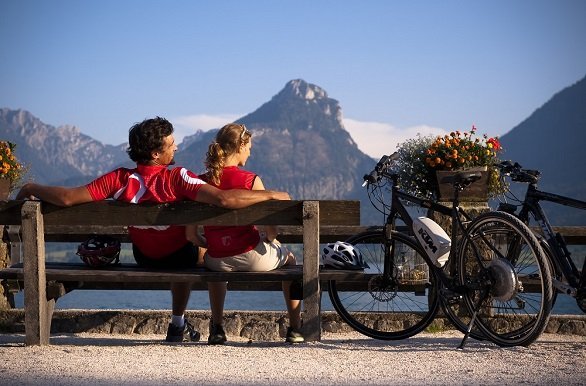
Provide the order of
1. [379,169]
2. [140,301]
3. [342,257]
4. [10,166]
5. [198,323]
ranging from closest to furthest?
[342,257]
[379,169]
[198,323]
[10,166]
[140,301]

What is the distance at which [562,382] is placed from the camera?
4.59 m

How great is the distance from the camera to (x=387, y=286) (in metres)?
6.74

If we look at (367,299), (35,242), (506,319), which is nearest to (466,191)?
(506,319)

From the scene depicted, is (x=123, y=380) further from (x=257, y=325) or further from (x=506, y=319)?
(x=506, y=319)

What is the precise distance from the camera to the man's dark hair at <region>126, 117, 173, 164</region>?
5.99 meters

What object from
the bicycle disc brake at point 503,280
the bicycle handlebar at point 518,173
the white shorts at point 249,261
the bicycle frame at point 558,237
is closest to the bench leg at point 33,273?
the white shorts at point 249,261

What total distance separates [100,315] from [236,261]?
2545 millimetres

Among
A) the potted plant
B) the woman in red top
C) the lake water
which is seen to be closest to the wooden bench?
the woman in red top

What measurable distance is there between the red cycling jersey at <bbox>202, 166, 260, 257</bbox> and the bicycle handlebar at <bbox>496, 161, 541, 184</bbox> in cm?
184

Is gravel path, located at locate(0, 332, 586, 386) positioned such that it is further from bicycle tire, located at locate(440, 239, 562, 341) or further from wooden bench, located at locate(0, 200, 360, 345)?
wooden bench, located at locate(0, 200, 360, 345)

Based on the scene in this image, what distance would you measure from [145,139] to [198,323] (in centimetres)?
261

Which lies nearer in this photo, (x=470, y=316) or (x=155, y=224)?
(x=155, y=224)

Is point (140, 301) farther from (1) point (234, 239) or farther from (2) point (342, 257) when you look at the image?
(1) point (234, 239)

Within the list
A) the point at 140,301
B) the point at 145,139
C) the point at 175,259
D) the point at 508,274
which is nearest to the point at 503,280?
the point at 508,274
